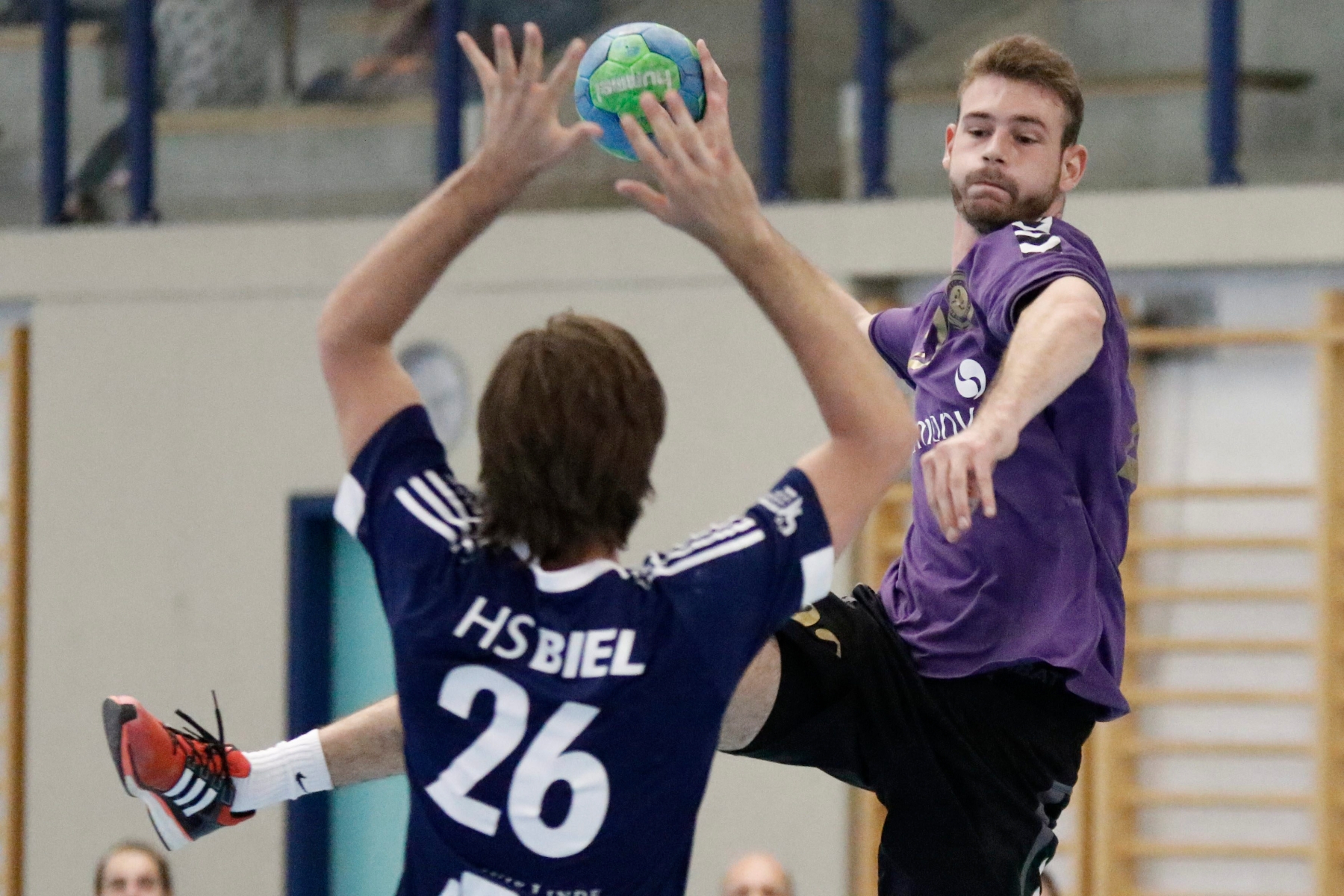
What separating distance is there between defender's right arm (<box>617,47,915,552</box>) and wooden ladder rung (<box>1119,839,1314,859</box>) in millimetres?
5138

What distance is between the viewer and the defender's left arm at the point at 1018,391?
2707 mm

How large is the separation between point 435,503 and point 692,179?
0.54 metres

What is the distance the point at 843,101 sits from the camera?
318 inches

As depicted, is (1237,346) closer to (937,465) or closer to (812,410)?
(812,410)

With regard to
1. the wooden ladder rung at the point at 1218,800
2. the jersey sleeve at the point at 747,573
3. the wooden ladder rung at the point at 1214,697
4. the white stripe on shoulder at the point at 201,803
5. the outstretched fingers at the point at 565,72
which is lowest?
the wooden ladder rung at the point at 1218,800

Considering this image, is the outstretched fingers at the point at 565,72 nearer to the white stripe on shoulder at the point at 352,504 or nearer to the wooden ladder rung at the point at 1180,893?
the white stripe on shoulder at the point at 352,504

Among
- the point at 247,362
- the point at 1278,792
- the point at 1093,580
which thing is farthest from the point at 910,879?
the point at 247,362

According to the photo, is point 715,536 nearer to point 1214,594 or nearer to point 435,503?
point 435,503

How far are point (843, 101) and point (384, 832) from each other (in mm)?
3612

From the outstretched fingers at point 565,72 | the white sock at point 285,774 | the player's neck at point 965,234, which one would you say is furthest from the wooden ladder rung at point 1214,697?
the outstretched fingers at point 565,72

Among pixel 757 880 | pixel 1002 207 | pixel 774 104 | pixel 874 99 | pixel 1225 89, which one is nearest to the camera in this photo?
pixel 1002 207

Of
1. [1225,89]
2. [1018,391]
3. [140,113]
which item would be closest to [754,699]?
[1018,391]

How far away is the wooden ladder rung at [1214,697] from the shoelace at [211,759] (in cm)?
463

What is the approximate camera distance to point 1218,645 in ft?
24.3
